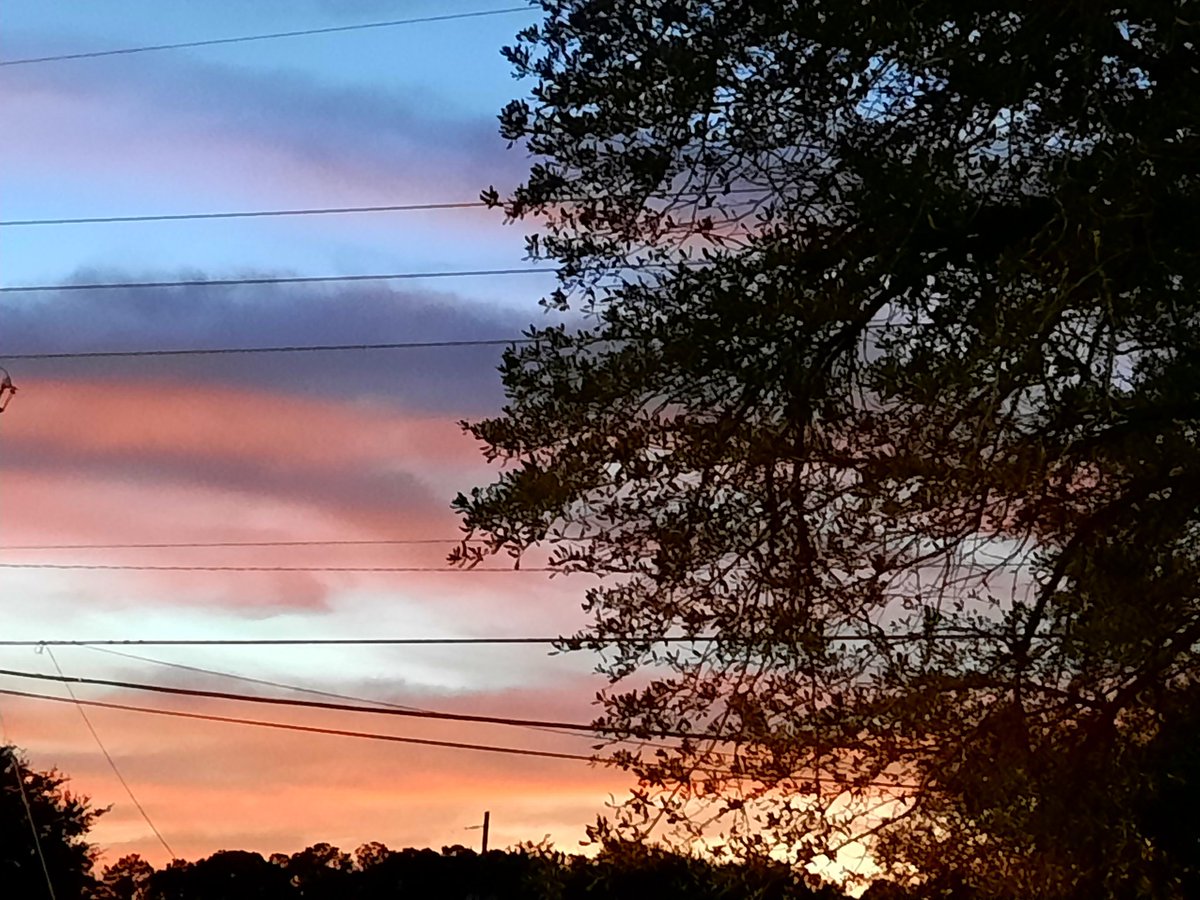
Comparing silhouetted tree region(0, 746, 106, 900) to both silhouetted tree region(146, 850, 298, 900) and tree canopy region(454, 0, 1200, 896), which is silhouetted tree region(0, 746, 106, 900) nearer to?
silhouetted tree region(146, 850, 298, 900)

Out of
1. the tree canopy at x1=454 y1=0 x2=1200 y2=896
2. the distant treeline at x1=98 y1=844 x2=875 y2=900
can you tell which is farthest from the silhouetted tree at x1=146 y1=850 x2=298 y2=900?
the tree canopy at x1=454 y1=0 x2=1200 y2=896

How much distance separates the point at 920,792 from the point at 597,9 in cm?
459

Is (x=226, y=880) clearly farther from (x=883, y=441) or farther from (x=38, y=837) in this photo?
(x=883, y=441)

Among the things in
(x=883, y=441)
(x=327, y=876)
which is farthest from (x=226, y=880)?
(x=883, y=441)

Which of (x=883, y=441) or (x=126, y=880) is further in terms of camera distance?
(x=126, y=880)

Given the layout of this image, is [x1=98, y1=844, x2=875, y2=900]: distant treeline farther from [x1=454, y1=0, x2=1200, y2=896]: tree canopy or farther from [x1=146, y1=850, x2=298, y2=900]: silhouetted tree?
[x1=454, y1=0, x2=1200, y2=896]: tree canopy

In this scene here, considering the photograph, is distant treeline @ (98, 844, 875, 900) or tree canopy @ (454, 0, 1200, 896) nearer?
tree canopy @ (454, 0, 1200, 896)

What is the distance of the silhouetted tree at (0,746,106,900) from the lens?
38.5 metres

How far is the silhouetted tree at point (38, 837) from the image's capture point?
3847 centimetres

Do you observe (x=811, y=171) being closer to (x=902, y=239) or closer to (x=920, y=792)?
(x=902, y=239)

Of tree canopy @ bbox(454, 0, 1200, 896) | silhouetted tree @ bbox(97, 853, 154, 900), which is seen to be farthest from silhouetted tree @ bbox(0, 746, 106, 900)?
tree canopy @ bbox(454, 0, 1200, 896)

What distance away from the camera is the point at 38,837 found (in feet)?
125

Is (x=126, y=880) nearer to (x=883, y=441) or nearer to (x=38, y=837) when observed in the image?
(x=38, y=837)

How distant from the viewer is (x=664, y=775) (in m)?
8.77
